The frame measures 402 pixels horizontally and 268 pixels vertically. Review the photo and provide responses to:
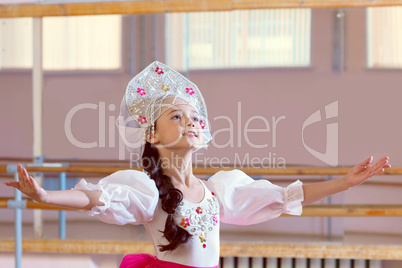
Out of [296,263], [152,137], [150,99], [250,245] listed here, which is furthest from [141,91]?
[296,263]

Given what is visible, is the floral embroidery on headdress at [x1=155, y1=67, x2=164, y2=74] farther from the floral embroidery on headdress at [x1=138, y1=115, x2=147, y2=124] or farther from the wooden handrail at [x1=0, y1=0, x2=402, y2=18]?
the wooden handrail at [x1=0, y1=0, x2=402, y2=18]

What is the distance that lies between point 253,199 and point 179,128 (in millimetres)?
307

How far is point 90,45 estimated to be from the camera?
2.72 meters

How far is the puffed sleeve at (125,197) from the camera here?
122 centimetres

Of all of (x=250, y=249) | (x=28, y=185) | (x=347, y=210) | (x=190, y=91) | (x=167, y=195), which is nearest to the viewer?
(x=28, y=185)

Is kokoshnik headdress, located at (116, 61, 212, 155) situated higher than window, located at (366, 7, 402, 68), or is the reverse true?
window, located at (366, 7, 402, 68)

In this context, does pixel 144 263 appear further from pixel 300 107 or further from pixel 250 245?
pixel 300 107

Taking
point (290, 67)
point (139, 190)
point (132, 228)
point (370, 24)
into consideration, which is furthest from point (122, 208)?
point (370, 24)

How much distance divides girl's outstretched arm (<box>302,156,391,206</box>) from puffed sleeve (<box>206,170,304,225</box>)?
1.2 inches

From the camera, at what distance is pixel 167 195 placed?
1.38m

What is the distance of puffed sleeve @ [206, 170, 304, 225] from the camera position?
142 centimetres

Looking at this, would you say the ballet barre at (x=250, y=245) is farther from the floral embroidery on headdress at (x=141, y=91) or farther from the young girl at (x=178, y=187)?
the floral embroidery on headdress at (x=141, y=91)

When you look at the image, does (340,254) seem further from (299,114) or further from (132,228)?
(132,228)

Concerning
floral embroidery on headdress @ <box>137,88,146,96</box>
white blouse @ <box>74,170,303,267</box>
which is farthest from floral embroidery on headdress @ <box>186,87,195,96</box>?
white blouse @ <box>74,170,303,267</box>
